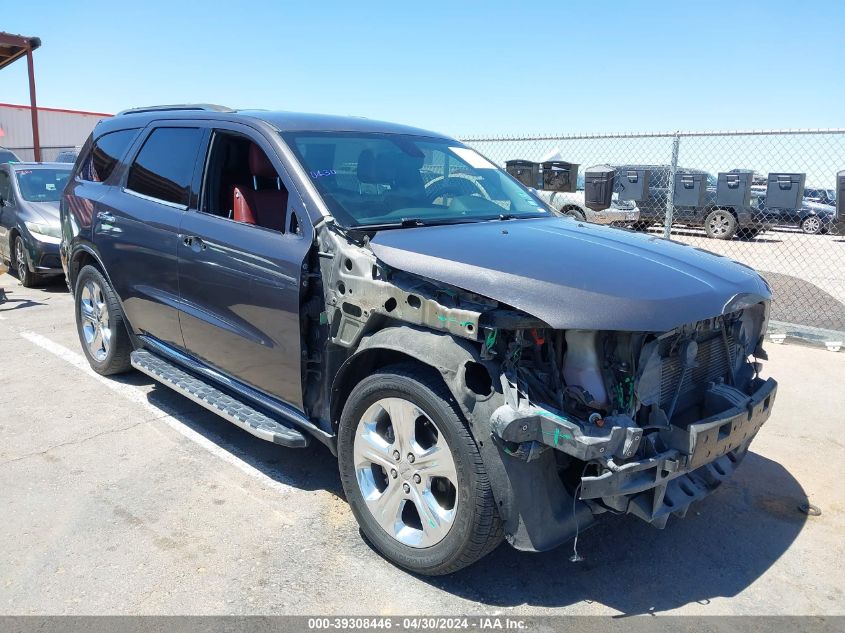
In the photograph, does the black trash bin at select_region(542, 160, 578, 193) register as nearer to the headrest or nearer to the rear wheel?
the headrest

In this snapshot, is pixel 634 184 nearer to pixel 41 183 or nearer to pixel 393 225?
pixel 393 225

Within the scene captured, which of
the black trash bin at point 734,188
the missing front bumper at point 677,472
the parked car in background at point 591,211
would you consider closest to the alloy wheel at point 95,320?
the missing front bumper at point 677,472

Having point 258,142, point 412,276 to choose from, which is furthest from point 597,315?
point 258,142

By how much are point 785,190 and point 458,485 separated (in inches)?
367

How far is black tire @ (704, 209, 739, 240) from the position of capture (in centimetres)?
1438

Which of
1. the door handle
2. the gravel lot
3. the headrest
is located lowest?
the gravel lot

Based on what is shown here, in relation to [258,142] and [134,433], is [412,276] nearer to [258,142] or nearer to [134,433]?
[258,142]

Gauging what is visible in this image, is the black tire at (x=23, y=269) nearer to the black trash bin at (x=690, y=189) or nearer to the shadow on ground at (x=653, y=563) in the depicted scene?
the shadow on ground at (x=653, y=563)

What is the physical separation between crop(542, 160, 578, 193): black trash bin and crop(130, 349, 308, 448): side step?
6331 millimetres

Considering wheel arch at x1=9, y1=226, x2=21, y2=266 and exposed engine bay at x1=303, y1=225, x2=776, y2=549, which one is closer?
exposed engine bay at x1=303, y1=225, x2=776, y2=549

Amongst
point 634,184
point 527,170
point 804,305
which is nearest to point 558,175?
point 527,170

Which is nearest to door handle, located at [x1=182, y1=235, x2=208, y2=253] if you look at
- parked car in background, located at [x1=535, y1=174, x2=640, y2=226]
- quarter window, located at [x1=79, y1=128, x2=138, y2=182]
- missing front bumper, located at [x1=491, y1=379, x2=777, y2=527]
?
quarter window, located at [x1=79, y1=128, x2=138, y2=182]

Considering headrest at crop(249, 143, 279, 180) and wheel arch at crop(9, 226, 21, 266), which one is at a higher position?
headrest at crop(249, 143, 279, 180)

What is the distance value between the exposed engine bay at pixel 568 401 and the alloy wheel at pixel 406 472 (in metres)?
0.29
